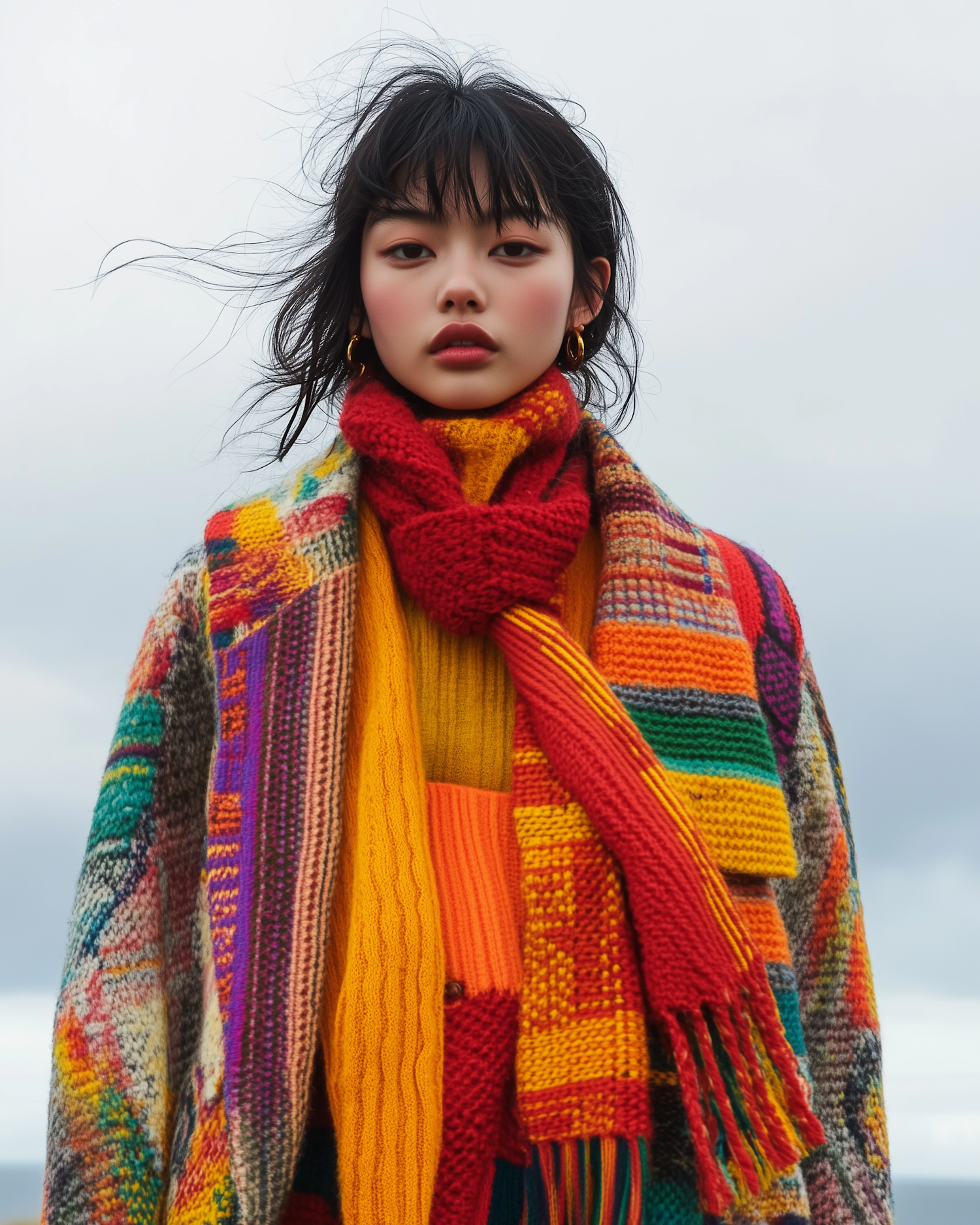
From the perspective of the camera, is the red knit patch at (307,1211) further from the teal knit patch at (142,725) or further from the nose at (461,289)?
the nose at (461,289)

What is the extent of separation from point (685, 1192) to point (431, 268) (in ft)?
3.73

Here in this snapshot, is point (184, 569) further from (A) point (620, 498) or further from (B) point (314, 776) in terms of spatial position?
(A) point (620, 498)

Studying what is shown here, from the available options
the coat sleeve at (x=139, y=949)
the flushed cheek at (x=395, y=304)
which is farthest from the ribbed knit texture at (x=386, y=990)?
the flushed cheek at (x=395, y=304)

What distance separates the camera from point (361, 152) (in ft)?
5.89

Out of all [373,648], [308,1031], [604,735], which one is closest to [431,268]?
[373,648]

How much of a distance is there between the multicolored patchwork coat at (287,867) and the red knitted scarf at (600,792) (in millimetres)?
76

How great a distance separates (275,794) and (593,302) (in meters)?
0.90

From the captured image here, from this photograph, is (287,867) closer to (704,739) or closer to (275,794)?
(275,794)

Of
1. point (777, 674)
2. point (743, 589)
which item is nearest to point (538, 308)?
point (743, 589)

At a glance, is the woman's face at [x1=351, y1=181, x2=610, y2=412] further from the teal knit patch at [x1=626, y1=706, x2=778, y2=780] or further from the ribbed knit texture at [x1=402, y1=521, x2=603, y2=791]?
the teal knit patch at [x1=626, y1=706, x2=778, y2=780]

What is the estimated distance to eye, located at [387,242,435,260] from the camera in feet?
5.65

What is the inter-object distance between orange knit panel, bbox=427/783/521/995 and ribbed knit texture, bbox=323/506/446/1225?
0.13 ft

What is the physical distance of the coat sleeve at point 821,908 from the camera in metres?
1.70

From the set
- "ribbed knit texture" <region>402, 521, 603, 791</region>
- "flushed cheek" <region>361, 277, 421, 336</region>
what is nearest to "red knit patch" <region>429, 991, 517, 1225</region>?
"ribbed knit texture" <region>402, 521, 603, 791</region>
